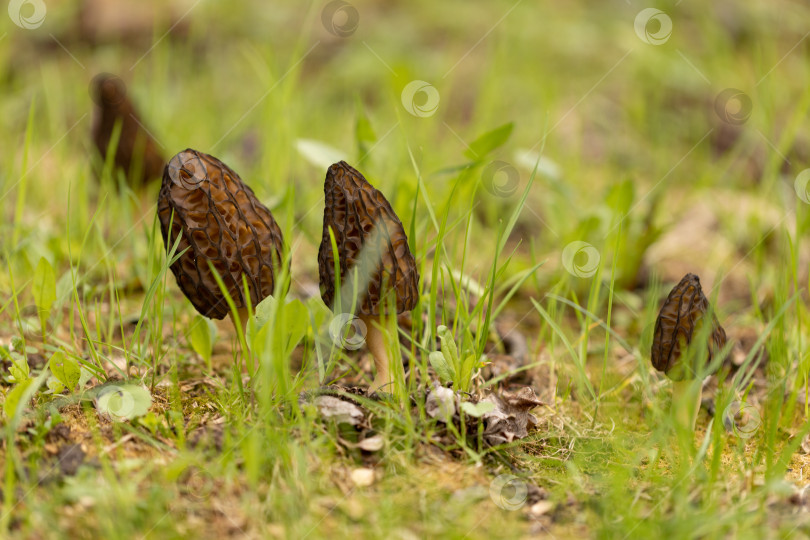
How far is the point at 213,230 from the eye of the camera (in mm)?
2520

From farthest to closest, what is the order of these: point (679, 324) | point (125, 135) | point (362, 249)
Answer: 1. point (125, 135)
2. point (679, 324)
3. point (362, 249)

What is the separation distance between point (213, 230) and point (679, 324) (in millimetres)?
→ 1694

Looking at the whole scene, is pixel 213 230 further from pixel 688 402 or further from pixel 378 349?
pixel 688 402

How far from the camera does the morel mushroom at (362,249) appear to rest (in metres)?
2.45

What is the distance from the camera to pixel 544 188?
539 cm

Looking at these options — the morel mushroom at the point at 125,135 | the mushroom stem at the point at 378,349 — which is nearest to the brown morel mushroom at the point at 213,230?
the mushroom stem at the point at 378,349

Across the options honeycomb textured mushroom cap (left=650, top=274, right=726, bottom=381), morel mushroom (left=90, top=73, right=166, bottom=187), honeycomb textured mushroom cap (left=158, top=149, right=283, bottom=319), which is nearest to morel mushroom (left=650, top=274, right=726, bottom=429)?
honeycomb textured mushroom cap (left=650, top=274, right=726, bottom=381)

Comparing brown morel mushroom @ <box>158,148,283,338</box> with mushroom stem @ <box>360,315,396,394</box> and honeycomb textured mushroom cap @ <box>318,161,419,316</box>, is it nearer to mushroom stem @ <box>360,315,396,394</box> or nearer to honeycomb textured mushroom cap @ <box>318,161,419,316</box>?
honeycomb textured mushroom cap @ <box>318,161,419,316</box>

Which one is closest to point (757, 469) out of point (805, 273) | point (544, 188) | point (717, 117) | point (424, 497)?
point (424, 497)

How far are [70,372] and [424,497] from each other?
129 cm

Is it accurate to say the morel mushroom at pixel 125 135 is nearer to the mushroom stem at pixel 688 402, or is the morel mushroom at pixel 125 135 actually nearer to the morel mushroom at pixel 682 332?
the morel mushroom at pixel 682 332

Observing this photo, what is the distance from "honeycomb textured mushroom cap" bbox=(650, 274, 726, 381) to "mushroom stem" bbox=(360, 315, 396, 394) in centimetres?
101

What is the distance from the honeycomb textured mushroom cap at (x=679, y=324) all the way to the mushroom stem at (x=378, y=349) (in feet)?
3.30

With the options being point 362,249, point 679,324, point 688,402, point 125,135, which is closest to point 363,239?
point 362,249
